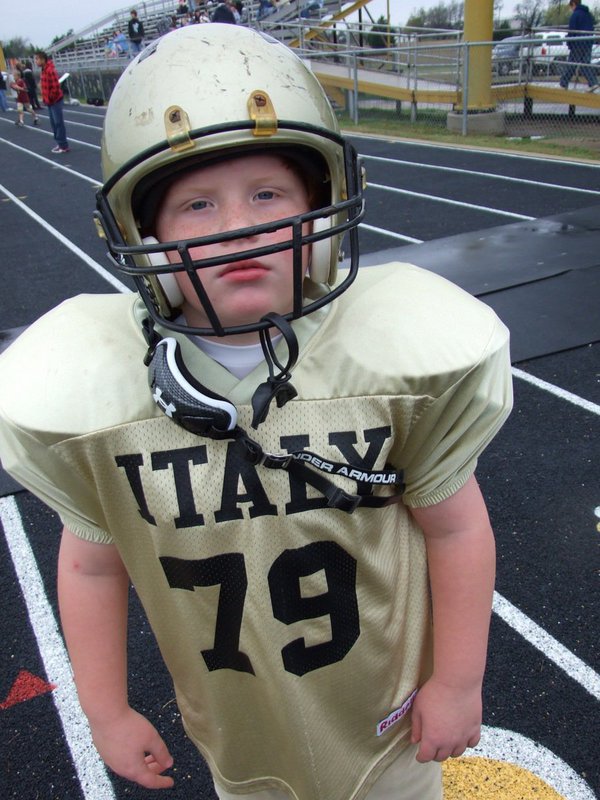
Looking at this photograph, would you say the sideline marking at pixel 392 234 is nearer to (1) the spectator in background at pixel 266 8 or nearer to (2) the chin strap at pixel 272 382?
(2) the chin strap at pixel 272 382

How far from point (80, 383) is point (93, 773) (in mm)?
1526

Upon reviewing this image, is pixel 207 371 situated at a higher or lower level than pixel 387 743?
higher

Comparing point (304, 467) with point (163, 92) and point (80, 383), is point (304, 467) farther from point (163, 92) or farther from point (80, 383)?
point (163, 92)

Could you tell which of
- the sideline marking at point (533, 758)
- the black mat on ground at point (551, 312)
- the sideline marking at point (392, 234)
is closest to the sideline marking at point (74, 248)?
the sideline marking at point (392, 234)

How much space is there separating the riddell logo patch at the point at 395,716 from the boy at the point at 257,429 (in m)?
0.04

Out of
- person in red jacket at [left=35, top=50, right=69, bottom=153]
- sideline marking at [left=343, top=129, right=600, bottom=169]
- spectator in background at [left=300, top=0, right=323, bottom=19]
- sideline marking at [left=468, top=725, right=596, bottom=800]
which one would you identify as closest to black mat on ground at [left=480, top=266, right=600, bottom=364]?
sideline marking at [left=468, top=725, right=596, bottom=800]

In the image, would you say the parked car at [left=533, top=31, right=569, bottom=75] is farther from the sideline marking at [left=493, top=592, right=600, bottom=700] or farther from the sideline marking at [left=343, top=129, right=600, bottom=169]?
the sideline marking at [left=493, top=592, right=600, bottom=700]

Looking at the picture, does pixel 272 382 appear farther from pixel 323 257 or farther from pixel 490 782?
pixel 490 782

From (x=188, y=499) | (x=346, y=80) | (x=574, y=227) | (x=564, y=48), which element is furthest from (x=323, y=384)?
(x=346, y=80)

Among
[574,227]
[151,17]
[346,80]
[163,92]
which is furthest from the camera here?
[151,17]

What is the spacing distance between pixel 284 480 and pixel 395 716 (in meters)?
0.54

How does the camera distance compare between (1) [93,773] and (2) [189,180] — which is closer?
(2) [189,180]

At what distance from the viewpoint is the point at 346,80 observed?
17.1 meters

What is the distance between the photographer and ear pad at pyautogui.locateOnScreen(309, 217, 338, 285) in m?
1.05
